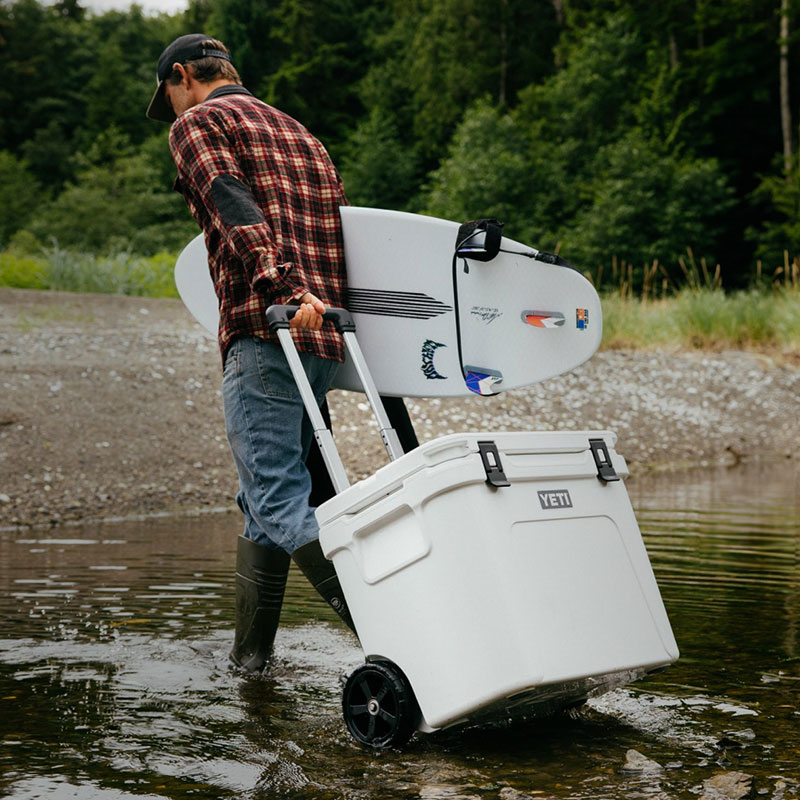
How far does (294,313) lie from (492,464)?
82cm

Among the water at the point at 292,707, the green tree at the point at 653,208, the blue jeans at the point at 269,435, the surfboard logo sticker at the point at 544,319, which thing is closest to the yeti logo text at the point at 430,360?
the surfboard logo sticker at the point at 544,319

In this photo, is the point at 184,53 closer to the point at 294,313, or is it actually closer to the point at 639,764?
the point at 294,313

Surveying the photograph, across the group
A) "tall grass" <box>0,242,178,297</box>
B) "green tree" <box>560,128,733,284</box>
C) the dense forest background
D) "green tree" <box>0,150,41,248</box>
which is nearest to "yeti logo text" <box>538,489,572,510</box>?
"tall grass" <box>0,242,178,297</box>

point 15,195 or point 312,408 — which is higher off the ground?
point 15,195

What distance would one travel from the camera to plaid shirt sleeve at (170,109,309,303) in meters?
3.24

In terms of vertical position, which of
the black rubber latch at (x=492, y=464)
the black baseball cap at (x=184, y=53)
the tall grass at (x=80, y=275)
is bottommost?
the tall grass at (x=80, y=275)

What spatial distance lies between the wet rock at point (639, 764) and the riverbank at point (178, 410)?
509cm

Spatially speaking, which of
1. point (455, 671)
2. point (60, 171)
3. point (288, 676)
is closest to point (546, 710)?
point (455, 671)

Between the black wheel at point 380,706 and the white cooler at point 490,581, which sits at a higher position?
the white cooler at point 490,581

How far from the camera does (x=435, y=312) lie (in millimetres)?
3738

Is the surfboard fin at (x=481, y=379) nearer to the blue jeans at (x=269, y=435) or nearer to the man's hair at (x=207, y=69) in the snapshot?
the blue jeans at (x=269, y=435)

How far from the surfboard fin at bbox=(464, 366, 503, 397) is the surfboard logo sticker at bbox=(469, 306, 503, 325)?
0.51 ft

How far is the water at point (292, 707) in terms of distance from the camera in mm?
2609

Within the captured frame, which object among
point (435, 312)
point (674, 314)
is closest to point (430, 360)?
point (435, 312)
